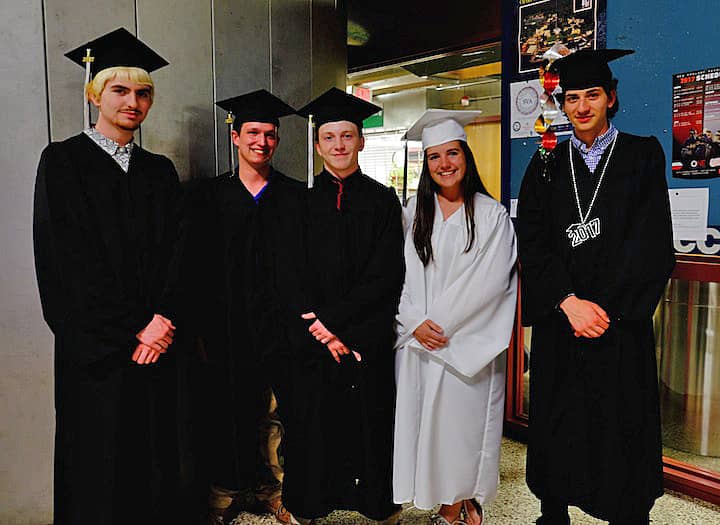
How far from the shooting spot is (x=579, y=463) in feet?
7.48

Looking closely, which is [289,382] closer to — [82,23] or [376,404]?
[376,404]

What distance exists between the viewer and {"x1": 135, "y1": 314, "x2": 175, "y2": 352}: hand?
226 cm

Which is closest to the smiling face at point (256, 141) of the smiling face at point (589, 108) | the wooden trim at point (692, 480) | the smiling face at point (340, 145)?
the smiling face at point (340, 145)

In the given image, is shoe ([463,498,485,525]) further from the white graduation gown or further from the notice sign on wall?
the notice sign on wall

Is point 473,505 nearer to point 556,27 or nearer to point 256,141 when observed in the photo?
point 256,141

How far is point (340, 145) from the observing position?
2.47 m

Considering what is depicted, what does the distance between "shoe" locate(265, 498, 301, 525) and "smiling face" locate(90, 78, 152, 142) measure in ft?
5.83

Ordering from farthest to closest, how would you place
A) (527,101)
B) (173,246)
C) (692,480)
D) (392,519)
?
1. (527,101)
2. (692,480)
3. (392,519)
4. (173,246)

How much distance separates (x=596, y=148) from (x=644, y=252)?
43 cm

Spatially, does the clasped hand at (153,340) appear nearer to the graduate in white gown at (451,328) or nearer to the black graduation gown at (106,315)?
the black graduation gown at (106,315)

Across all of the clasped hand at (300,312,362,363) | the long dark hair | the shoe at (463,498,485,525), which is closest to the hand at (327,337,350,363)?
the clasped hand at (300,312,362,363)

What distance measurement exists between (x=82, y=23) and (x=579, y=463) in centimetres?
274

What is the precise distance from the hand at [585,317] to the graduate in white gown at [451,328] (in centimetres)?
35

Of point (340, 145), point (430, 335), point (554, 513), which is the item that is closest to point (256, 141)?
point (340, 145)
